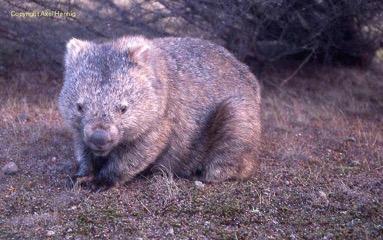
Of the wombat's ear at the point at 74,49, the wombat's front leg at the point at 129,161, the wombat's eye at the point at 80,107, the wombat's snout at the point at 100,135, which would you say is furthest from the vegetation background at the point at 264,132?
the wombat's ear at the point at 74,49

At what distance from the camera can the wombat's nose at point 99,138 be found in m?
4.01

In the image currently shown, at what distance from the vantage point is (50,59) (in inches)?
286

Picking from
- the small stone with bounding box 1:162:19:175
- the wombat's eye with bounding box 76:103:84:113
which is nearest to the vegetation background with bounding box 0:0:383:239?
the small stone with bounding box 1:162:19:175

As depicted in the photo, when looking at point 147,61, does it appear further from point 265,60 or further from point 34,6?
point 265,60

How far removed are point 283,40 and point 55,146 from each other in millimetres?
3306

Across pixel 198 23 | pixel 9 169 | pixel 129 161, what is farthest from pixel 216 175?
pixel 198 23

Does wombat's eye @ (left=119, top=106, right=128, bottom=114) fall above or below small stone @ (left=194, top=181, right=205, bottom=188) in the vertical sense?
above

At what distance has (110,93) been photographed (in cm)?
415

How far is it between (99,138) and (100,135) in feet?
0.07

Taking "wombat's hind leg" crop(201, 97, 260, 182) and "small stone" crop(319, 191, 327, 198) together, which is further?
"wombat's hind leg" crop(201, 97, 260, 182)

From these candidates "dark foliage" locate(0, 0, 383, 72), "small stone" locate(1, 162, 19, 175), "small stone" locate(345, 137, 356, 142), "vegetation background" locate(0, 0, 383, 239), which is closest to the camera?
"vegetation background" locate(0, 0, 383, 239)

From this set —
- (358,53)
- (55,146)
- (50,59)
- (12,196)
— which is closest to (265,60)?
(358,53)

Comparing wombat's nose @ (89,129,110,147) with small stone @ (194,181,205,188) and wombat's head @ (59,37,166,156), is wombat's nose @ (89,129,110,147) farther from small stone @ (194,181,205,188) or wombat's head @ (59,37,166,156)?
small stone @ (194,181,205,188)

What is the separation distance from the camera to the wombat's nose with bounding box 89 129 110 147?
401cm
